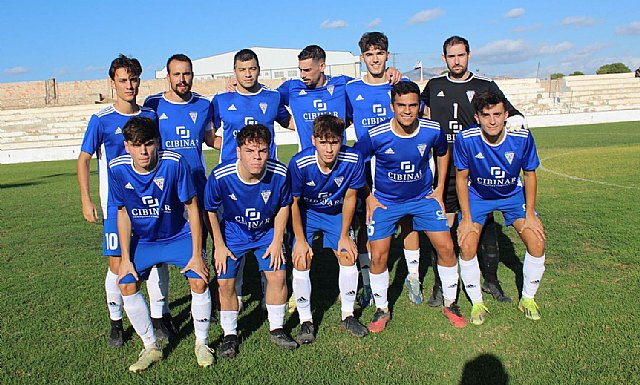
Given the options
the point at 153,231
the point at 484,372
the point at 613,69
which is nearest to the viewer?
the point at 484,372

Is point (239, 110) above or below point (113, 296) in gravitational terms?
above

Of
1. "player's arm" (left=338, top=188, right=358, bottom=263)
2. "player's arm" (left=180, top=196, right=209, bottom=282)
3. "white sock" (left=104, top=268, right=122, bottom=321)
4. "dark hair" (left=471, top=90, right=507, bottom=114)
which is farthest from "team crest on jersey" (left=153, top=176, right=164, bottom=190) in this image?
"dark hair" (left=471, top=90, right=507, bottom=114)

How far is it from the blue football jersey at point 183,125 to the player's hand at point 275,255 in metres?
1.06

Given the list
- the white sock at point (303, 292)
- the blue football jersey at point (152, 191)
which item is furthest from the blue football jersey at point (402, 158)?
the blue football jersey at point (152, 191)

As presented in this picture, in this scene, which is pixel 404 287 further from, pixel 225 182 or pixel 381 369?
pixel 225 182

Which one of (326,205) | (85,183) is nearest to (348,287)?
(326,205)

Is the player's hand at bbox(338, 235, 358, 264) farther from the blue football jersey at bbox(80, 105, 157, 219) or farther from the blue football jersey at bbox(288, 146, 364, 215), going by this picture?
the blue football jersey at bbox(80, 105, 157, 219)

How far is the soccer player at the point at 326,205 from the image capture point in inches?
153

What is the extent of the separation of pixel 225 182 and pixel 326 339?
1.42 metres

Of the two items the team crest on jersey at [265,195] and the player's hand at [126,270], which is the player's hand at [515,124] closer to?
the team crest on jersey at [265,195]

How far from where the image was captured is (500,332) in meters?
3.96

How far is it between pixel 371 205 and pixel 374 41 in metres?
1.41

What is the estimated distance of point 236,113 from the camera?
4.70 metres

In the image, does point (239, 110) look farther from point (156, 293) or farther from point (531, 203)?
point (531, 203)
